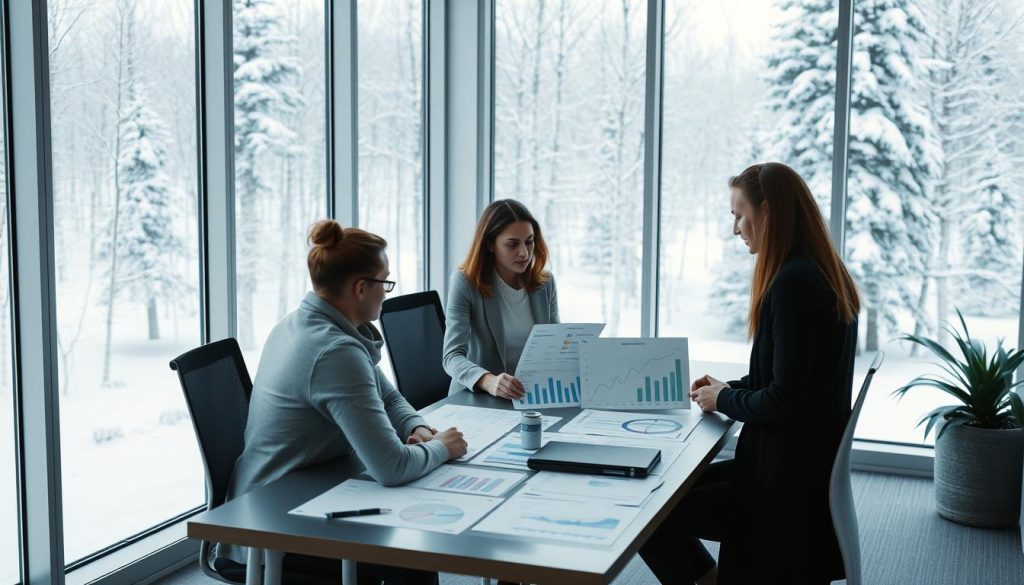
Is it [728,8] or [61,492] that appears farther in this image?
[728,8]

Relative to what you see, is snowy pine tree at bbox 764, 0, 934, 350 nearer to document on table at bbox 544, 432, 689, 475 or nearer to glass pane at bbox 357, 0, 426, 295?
glass pane at bbox 357, 0, 426, 295

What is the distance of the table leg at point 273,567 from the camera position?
1.84 m

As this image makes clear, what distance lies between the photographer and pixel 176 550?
3.30 meters

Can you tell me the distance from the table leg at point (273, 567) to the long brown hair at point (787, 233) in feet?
4.13

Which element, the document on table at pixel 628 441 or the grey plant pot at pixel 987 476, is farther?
the grey plant pot at pixel 987 476

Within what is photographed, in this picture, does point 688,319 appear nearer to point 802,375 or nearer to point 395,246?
point 395,246

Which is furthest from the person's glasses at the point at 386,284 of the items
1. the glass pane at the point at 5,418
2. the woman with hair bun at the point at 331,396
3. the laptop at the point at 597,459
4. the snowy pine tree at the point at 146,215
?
the snowy pine tree at the point at 146,215

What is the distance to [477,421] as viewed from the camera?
255 cm

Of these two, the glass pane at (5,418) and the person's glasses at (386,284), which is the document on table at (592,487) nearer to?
the person's glasses at (386,284)

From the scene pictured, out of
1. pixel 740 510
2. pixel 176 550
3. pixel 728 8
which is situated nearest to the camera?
pixel 740 510

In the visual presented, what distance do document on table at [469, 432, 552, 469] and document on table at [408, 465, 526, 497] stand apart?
0.16ft

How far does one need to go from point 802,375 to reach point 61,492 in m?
2.09

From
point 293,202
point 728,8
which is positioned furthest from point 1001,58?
point 293,202

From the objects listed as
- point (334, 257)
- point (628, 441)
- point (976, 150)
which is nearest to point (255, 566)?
point (334, 257)
